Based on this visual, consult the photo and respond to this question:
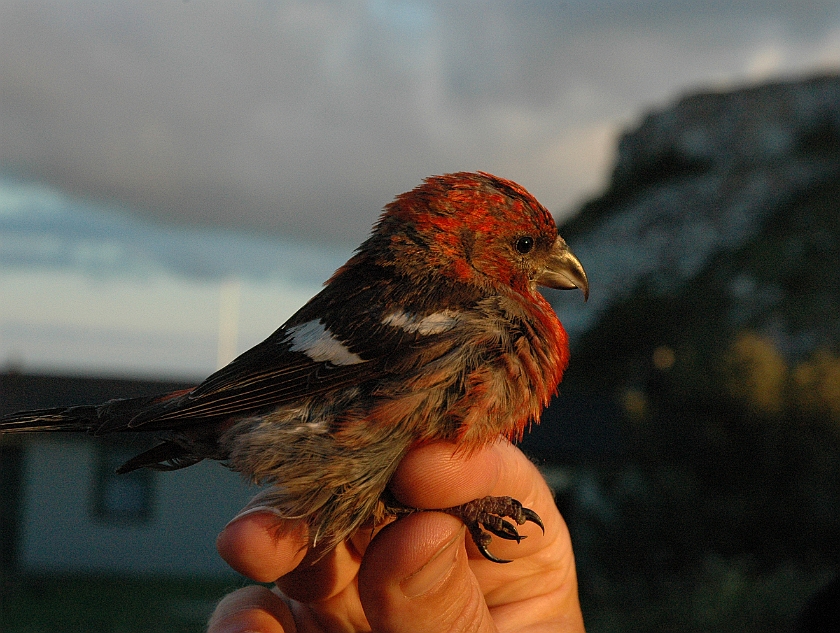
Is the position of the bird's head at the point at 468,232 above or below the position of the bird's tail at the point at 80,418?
above

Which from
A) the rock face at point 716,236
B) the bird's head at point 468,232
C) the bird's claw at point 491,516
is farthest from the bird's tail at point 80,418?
the rock face at point 716,236

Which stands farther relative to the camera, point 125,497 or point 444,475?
point 125,497

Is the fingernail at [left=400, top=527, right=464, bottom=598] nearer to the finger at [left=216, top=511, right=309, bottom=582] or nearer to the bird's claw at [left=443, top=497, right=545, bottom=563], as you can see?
the bird's claw at [left=443, top=497, right=545, bottom=563]

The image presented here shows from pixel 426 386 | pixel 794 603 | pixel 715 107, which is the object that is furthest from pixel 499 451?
pixel 715 107

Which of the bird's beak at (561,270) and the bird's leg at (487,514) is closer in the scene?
the bird's leg at (487,514)

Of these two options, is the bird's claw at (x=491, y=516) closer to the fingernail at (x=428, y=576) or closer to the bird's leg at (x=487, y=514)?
the bird's leg at (x=487, y=514)

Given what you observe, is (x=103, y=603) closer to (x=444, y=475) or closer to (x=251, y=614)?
(x=251, y=614)


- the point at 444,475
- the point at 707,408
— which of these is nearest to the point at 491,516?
the point at 444,475
